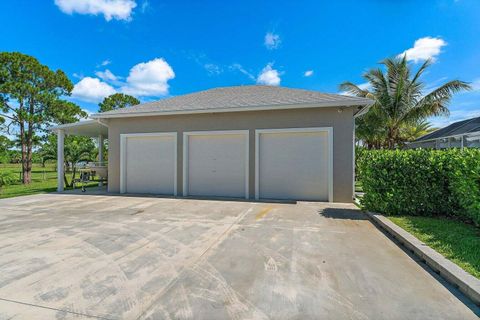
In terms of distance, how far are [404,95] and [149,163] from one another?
549 inches

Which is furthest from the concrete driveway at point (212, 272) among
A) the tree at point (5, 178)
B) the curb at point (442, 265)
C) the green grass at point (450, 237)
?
the tree at point (5, 178)

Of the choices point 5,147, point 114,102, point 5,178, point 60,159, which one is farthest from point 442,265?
point 114,102

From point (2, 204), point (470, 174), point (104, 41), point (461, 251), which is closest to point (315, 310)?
point (461, 251)

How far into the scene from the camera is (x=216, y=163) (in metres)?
8.87

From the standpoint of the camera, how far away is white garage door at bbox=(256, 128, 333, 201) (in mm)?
7848

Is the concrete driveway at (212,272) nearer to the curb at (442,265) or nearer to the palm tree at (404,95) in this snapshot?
the curb at (442,265)

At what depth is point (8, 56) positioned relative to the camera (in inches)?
553

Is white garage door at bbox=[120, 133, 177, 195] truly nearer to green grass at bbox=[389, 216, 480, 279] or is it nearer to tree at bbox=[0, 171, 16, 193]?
tree at bbox=[0, 171, 16, 193]

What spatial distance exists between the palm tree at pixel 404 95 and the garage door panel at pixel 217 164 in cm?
895

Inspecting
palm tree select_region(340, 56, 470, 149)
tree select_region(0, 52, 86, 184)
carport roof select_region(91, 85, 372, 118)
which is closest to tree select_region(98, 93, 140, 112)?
tree select_region(0, 52, 86, 184)

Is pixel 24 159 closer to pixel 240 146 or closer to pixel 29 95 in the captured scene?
pixel 29 95

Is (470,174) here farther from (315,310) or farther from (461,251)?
(315,310)

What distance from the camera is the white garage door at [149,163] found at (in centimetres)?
931

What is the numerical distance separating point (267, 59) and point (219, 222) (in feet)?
36.2
